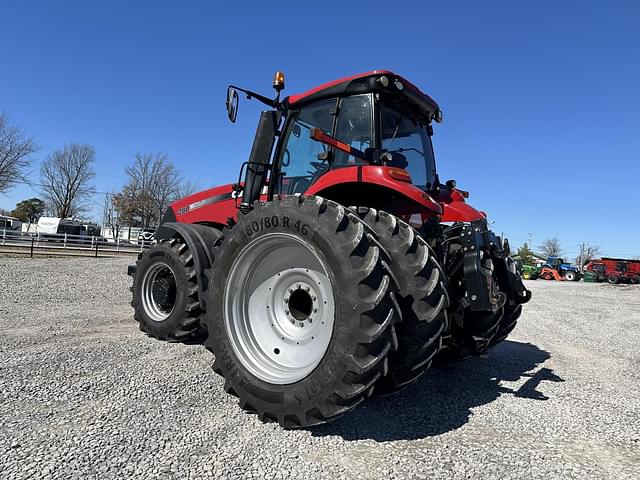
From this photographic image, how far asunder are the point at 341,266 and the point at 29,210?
6916cm

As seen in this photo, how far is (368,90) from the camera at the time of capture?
12.0ft

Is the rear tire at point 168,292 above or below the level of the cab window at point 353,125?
below

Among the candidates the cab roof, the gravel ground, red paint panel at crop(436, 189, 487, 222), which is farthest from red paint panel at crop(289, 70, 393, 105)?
the gravel ground

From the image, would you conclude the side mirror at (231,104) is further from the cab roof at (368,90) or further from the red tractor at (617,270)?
the red tractor at (617,270)

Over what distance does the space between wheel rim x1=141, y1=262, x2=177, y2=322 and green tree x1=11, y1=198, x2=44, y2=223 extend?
210 ft

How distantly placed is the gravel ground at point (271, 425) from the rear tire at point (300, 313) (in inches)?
9.8

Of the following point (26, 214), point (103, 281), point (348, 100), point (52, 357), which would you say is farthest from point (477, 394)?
point (26, 214)

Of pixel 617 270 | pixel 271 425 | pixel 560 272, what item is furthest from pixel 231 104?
pixel 560 272

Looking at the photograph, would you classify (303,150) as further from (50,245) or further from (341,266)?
(50,245)

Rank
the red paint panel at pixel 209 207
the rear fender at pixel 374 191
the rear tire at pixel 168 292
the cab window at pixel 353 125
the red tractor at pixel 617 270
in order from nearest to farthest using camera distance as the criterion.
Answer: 1. the rear fender at pixel 374 191
2. the cab window at pixel 353 125
3. the rear tire at pixel 168 292
4. the red paint panel at pixel 209 207
5. the red tractor at pixel 617 270

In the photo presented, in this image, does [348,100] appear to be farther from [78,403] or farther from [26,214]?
[26,214]

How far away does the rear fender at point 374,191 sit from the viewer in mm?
3125

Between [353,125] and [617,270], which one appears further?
[617,270]

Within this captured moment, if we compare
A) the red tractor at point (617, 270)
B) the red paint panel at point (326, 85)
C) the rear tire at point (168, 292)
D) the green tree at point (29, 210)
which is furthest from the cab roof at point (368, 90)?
the green tree at point (29, 210)
